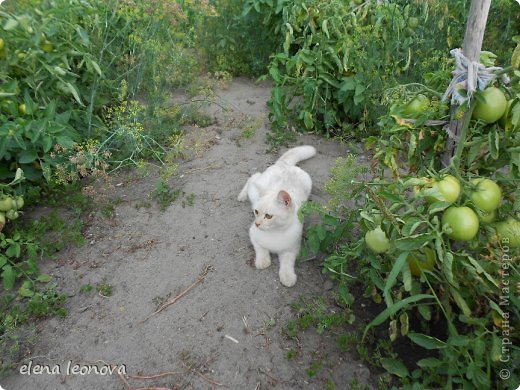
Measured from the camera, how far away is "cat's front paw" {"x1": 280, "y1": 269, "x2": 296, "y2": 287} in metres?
2.50

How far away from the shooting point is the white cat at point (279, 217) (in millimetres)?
2512

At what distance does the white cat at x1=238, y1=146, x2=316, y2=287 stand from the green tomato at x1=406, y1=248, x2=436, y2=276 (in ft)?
3.02

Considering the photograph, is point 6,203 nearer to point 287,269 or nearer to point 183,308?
point 183,308

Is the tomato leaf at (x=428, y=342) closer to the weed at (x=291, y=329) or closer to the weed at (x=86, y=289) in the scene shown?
the weed at (x=291, y=329)

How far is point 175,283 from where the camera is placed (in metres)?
2.61

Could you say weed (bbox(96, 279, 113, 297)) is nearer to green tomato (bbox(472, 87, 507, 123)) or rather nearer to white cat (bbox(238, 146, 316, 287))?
white cat (bbox(238, 146, 316, 287))

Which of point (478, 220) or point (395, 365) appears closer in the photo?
point (478, 220)

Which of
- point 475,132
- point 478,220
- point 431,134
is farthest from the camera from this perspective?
point 431,134

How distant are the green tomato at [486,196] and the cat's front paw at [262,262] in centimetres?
140

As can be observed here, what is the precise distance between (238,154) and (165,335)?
1915 millimetres

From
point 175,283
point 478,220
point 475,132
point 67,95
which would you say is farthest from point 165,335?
point 67,95

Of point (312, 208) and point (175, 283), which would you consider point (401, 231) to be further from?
point (175, 283)

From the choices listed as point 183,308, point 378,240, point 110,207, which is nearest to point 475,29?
point 378,240

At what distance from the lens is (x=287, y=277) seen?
2.52 metres
